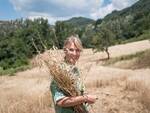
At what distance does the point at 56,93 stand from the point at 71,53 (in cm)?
39

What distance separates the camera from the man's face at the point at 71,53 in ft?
11.7

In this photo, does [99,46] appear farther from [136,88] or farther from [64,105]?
[64,105]

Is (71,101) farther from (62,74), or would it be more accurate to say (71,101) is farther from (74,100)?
(62,74)

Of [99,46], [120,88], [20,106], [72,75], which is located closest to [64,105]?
[72,75]

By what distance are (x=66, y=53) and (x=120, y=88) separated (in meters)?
9.89

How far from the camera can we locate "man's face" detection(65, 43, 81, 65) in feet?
11.7

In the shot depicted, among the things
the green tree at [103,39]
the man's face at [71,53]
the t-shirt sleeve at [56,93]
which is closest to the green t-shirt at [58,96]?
the t-shirt sleeve at [56,93]

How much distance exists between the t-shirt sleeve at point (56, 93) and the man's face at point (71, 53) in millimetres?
262

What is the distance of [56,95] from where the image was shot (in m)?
3.48

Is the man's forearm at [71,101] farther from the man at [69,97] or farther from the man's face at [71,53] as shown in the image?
the man's face at [71,53]

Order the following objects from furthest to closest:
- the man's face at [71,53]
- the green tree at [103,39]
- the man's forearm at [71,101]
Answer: the green tree at [103,39]
the man's face at [71,53]
the man's forearm at [71,101]

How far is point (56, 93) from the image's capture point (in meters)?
3.50

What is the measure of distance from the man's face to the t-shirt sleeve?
26 cm

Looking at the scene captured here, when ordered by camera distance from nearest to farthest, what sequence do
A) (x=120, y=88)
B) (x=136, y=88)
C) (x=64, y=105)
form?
(x=64, y=105), (x=136, y=88), (x=120, y=88)
